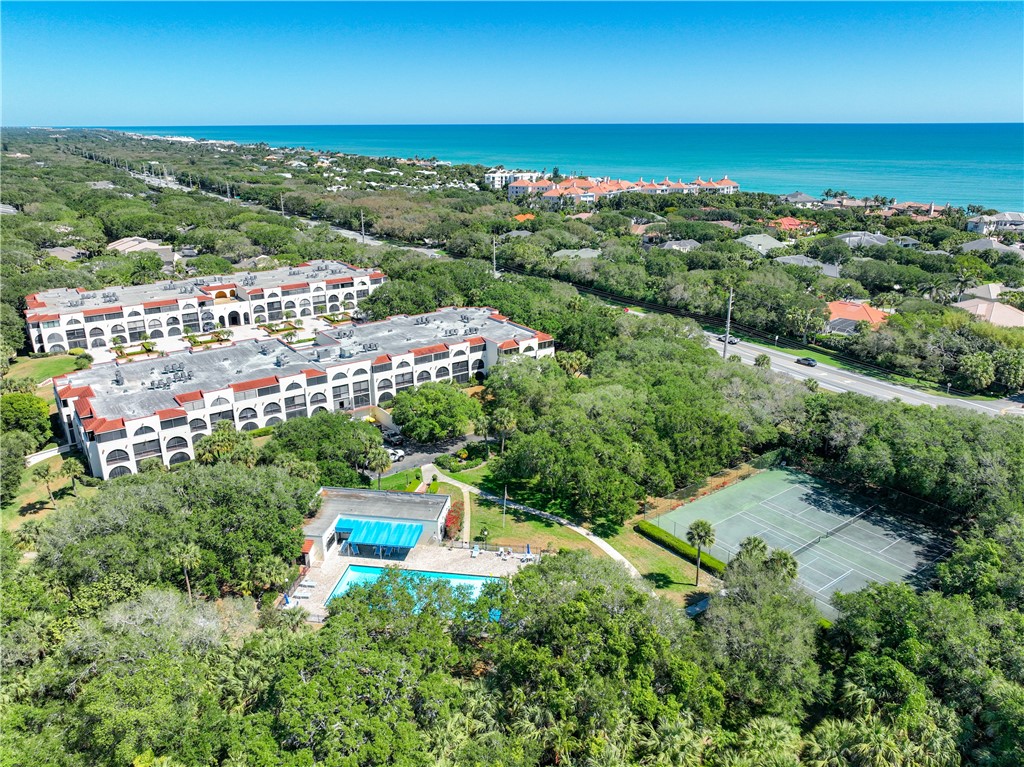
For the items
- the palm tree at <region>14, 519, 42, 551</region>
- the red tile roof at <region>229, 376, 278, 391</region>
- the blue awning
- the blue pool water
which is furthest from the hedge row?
the palm tree at <region>14, 519, 42, 551</region>

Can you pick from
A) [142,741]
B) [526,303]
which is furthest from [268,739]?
[526,303]

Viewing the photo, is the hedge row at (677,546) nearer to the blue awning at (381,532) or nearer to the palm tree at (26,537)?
the blue awning at (381,532)

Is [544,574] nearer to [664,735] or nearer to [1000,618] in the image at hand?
[664,735]

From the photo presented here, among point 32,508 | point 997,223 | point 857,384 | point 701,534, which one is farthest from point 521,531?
point 997,223

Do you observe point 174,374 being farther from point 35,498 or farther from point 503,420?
point 503,420

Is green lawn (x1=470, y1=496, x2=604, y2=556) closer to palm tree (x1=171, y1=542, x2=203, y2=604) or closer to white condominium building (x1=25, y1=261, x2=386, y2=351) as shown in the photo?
palm tree (x1=171, y1=542, x2=203, y2=604)
